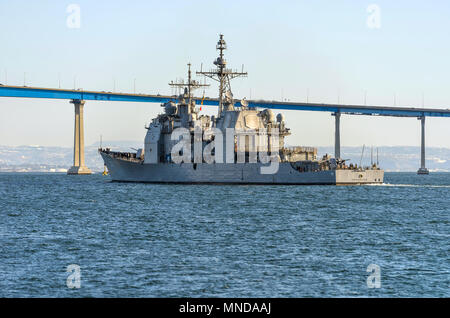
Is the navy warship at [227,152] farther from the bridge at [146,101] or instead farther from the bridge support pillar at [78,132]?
the bridge support pillar at [78,132]

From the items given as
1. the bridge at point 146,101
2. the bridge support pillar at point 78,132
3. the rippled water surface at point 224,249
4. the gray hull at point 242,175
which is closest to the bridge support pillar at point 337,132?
the bridge at point 146,101

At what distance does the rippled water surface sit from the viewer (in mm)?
18791

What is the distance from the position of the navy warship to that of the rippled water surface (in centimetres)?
2278

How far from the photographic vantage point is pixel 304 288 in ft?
61.2

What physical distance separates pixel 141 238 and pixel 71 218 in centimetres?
1013

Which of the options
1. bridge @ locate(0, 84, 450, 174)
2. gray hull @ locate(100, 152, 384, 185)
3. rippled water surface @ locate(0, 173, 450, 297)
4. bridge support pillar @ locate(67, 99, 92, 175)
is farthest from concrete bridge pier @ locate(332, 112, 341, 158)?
rippled water surface @ locate(0, 173, 450, 297)

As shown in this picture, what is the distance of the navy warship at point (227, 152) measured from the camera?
68562 millimetres

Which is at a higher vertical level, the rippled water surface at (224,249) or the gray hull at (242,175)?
the gray hull at (242,175)

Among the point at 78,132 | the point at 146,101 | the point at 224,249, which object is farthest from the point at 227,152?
the point at 78,132

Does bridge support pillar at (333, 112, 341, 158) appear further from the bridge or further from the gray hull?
the gray hull

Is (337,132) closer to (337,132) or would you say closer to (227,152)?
(337,132)

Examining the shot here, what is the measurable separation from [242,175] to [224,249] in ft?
143

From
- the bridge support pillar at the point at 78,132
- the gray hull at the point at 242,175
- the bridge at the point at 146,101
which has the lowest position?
the gray hull at the point at 242,175
